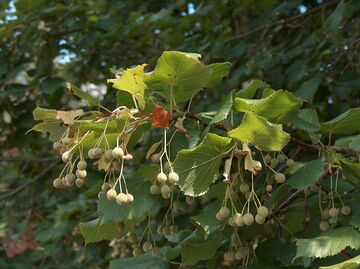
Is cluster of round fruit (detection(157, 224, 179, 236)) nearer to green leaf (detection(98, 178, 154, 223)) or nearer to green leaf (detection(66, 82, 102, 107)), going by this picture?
green leaf (detection(98, 178, 154, 223))

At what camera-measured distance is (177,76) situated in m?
1.84

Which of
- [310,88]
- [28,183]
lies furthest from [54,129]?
[28,183]

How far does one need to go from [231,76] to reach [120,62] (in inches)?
37.9

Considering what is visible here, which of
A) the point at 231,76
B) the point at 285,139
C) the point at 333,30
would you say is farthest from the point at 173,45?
the point at 285,139

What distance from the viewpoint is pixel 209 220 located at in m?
1.90

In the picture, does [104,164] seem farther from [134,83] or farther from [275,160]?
[275,160]

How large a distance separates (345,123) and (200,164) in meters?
0.51

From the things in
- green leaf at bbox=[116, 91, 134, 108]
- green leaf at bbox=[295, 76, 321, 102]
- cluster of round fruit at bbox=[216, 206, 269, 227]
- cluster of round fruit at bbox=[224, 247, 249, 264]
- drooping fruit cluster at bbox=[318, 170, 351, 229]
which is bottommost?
green leaf at bbox=[295, 76, 321, 102]

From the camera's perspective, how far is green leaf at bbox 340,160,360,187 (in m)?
1.81

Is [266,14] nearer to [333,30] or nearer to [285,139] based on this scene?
[333,30]

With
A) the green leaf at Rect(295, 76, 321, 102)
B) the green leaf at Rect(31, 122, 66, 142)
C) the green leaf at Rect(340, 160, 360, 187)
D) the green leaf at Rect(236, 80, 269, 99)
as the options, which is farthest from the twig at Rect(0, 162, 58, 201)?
the green leaf at Rect(340, 160, 360, 187)

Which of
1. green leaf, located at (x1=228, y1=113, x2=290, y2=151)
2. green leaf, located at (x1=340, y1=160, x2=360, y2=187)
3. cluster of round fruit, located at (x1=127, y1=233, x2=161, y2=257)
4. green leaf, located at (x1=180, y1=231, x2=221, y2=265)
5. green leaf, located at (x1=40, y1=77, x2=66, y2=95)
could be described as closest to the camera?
green leaf, located at (x1=228, y1=113, x2=290, y2=151)

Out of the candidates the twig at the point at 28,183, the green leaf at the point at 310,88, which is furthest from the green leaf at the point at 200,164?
the twig at the point at 28,183

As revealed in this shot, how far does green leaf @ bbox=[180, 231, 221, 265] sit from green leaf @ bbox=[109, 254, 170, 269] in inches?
5.0
